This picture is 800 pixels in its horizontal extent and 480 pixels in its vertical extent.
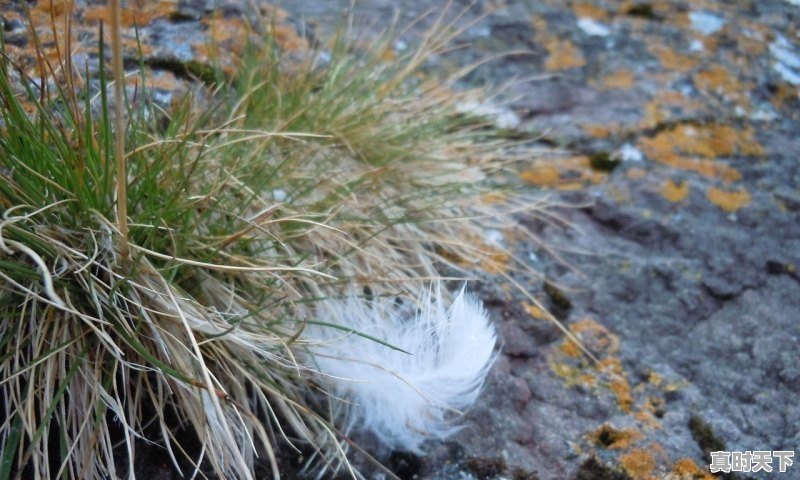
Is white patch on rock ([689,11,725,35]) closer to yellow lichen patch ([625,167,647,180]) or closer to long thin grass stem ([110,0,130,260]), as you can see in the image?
yellow lichen patch ([625,167,647,180])

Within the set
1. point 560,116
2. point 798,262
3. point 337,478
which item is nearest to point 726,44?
point 560,116

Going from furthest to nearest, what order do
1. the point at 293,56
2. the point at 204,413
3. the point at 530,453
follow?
the point at 293,56, the point at 530,453, the point at 204,413

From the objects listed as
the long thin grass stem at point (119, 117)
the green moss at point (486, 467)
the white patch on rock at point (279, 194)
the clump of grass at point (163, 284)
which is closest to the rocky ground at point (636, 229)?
the green moss at point (486, 467)

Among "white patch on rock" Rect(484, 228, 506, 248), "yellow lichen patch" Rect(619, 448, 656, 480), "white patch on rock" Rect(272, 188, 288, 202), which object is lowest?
"yellow lichen patch" Rect(619, 448, 656, 480)

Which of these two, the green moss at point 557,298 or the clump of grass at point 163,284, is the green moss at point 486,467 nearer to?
the clump of grass at point 163,284

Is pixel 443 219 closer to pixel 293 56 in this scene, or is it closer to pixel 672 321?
pixel 672 321

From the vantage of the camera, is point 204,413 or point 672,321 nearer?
point 204,413

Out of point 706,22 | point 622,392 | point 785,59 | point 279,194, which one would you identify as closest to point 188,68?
point 279,194

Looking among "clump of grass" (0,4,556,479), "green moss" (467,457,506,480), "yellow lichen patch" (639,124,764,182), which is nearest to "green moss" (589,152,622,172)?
"yellow lichen patch" (639,124,764,182)
